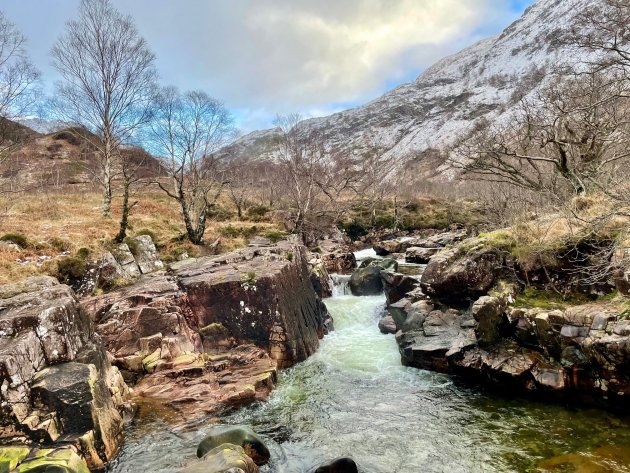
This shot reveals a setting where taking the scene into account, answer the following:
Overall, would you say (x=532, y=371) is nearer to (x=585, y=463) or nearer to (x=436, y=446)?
(x=585, y=463)

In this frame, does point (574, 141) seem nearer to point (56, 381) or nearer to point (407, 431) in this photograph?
point (407, 431)

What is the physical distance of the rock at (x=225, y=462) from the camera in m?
5.84

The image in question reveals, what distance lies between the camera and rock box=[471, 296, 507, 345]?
33.3 feet

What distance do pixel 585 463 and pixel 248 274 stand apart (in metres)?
9.40

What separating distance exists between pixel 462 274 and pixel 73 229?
16.9 meters

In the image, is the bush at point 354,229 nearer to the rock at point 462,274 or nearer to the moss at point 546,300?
the rock at point 462,274

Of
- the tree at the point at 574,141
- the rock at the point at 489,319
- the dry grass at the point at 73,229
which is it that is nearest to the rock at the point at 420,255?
the tree at the point at 574,141

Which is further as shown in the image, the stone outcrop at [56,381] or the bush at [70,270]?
the bush at [70,270]

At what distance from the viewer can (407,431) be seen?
8.14 meters

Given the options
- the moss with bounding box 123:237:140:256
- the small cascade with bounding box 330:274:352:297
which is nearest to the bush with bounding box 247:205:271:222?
the small cascade with bounding box 330:274:352:297

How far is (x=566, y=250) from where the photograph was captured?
35.0 ft

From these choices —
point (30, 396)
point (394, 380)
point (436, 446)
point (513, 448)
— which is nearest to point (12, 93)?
point (30, 396)

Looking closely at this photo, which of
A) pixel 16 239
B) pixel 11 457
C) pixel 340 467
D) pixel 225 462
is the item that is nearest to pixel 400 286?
pixel 340 467

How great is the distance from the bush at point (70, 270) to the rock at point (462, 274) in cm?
1169
